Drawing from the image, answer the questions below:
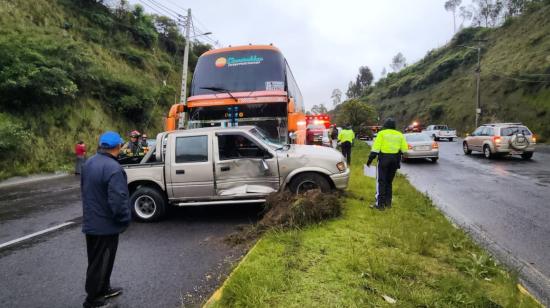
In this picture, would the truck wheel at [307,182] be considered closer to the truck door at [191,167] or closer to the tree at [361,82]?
the truck door at [191,167]

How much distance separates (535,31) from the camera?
4738cm

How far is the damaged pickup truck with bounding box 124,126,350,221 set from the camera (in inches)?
264

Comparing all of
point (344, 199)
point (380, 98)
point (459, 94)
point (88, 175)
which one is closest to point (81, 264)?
point (88, 175)

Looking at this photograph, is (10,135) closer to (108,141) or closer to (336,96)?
(108,141)

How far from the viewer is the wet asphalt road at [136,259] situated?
394 centimetres

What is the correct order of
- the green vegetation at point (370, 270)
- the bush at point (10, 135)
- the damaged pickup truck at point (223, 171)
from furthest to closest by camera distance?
the bush at point (10, 135) < the damaged pickup truck at point (223, 171) < the green vegetation at point (370, 270)

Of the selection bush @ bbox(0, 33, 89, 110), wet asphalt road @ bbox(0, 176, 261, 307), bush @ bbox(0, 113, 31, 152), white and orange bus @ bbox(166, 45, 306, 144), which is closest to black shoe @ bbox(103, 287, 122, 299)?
wet asphalt road @ bbox(0, 176, 261, 307)

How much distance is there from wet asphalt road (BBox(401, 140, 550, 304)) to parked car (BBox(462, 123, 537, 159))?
4.96ft

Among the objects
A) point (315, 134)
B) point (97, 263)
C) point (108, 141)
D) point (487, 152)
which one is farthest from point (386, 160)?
point (315, 134)

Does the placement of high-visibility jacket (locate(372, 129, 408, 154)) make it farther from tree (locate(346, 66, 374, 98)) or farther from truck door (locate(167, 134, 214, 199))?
tree (locate(346, 66, 374, 98))

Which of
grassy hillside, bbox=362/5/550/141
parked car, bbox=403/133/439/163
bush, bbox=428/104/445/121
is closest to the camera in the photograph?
parked car, bbox=403/133/439/163

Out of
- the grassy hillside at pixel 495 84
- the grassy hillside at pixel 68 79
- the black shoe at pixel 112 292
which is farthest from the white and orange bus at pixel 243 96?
the grassy hillside at pixel 495 84

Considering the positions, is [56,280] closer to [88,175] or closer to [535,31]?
[88,175]

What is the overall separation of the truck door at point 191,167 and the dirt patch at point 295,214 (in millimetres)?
1365
